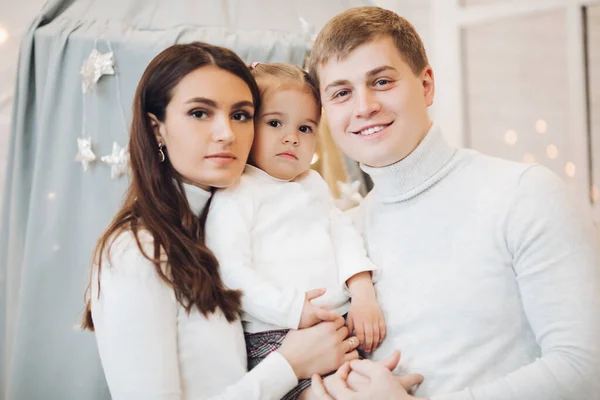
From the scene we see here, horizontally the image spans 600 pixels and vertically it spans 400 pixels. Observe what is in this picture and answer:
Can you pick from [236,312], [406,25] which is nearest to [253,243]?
[236,312]

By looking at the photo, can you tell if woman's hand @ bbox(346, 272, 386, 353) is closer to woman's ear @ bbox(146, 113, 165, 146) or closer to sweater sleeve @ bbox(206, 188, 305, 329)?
sweater sleeve @ bbox(206, 188, 305, 329)

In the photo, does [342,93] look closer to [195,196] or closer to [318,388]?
[195,196]

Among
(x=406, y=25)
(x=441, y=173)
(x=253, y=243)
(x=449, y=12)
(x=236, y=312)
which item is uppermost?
(x=449, y=12)

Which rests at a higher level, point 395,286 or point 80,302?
point 395,286

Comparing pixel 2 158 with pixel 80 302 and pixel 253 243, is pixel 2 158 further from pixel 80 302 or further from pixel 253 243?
pixel 253 243

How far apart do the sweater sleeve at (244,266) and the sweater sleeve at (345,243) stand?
0.50 feet

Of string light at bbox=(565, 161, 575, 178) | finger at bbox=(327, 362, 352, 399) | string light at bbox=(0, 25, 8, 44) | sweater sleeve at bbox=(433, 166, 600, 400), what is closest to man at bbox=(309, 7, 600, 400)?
sweater sleeve at bbox=(433, 166, 600, 400)

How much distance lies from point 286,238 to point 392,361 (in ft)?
1.25

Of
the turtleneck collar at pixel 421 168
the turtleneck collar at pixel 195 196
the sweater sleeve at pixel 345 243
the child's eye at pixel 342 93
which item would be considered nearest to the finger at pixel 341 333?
the sweater sleeve at pixel 345 243

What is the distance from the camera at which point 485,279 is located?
118cm

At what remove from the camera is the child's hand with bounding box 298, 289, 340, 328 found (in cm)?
123

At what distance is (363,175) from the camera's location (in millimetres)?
2309

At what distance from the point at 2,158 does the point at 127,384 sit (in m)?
1.36

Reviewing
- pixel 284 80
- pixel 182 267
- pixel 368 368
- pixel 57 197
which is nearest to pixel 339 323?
pixel 368 368
